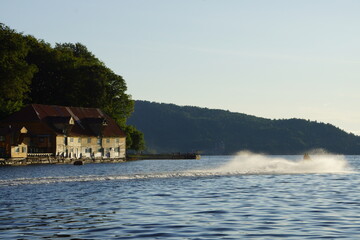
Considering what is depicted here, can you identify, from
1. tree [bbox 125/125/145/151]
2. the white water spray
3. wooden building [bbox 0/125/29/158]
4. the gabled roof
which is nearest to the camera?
the white water spray

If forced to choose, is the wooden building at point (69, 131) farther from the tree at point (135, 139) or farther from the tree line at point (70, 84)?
the tree at point (135, 139)

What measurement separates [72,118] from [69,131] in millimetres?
2943

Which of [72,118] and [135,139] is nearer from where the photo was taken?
[72,118]

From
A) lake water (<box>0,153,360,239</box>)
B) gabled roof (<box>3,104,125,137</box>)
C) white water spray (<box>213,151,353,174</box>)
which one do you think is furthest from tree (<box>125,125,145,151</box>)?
lake water (<box>0,153,360,239</box>)

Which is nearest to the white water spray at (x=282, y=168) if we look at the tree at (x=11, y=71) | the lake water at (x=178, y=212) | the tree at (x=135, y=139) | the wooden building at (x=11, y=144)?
the lake water at (x=178, y=212)

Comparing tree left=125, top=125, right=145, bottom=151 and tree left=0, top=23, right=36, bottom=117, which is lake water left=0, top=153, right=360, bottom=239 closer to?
tree left=0, top=23, right=36, bottom=117

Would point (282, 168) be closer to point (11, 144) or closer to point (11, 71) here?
point (11, 144)

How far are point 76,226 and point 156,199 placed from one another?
38.4ft

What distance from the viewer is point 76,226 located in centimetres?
2566

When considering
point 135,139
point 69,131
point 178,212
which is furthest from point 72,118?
point 178,212

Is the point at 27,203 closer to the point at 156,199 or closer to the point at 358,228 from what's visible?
the point at 156,199

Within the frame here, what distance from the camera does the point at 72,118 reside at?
Result: 130875 millimetres

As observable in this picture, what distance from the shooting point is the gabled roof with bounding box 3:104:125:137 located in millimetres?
123438

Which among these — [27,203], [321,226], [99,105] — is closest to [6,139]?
[99,105]
